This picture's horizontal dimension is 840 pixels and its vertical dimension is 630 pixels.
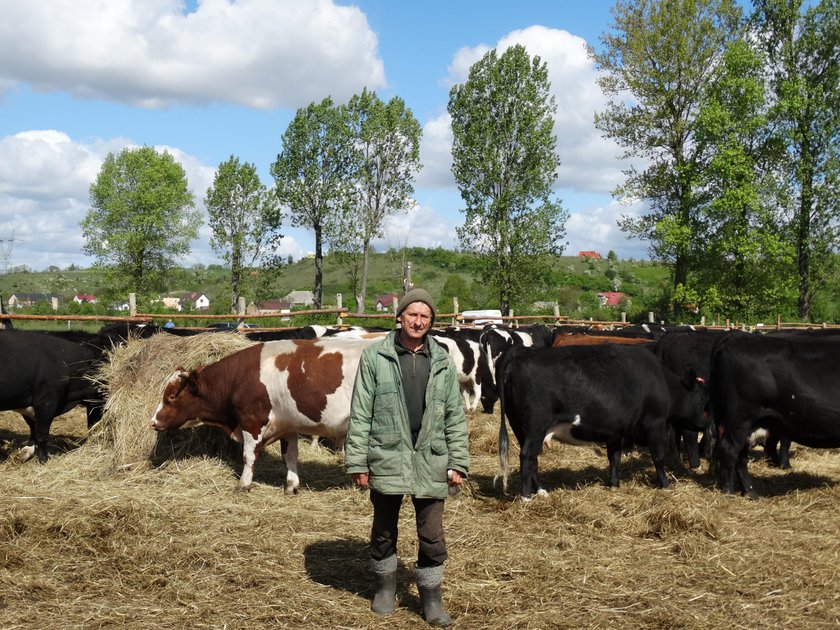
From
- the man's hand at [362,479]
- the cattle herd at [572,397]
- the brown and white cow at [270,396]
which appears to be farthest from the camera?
the brown and white cow at [270,396]

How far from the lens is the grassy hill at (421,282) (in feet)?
164

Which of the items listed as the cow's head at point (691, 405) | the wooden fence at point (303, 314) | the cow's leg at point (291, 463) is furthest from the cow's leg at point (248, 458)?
the cow's head at point (691, 405)

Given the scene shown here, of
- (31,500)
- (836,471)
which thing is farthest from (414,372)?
(836,471)

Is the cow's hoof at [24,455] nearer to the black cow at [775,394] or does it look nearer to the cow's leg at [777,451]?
the black cow at [775,394]

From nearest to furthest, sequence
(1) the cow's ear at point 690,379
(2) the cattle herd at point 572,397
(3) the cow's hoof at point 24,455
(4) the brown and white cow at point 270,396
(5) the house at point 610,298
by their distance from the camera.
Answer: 1. (2) the cattle herd at point 572,397
2. (4) the brown and white cow at point 270,396
3. (1) the cow's ear at point 690,379
4. (3) the cow's hoof at point 24,455
5. (5) the house at point 610,298

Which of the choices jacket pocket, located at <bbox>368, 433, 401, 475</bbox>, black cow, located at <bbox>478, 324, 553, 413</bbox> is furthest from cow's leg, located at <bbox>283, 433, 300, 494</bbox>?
black cow, located at <bbox>478, 324, 553, 413</bbox>

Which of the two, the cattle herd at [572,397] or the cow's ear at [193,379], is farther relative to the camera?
the cow's ear at [193,379]

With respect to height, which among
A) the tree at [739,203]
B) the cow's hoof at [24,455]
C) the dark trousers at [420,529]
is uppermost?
the tree at [739,203]

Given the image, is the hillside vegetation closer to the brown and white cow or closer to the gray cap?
the brown and white cow

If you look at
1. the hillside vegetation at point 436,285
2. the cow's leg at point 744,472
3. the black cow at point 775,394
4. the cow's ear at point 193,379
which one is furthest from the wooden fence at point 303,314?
the cow's leg at point 744,472

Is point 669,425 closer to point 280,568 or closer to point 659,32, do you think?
point 280,568

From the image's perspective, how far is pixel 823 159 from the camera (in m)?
32.9

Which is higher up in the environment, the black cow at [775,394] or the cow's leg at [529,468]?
the black cow at [775,394]

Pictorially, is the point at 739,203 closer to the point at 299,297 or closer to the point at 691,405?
the point at 691,405
